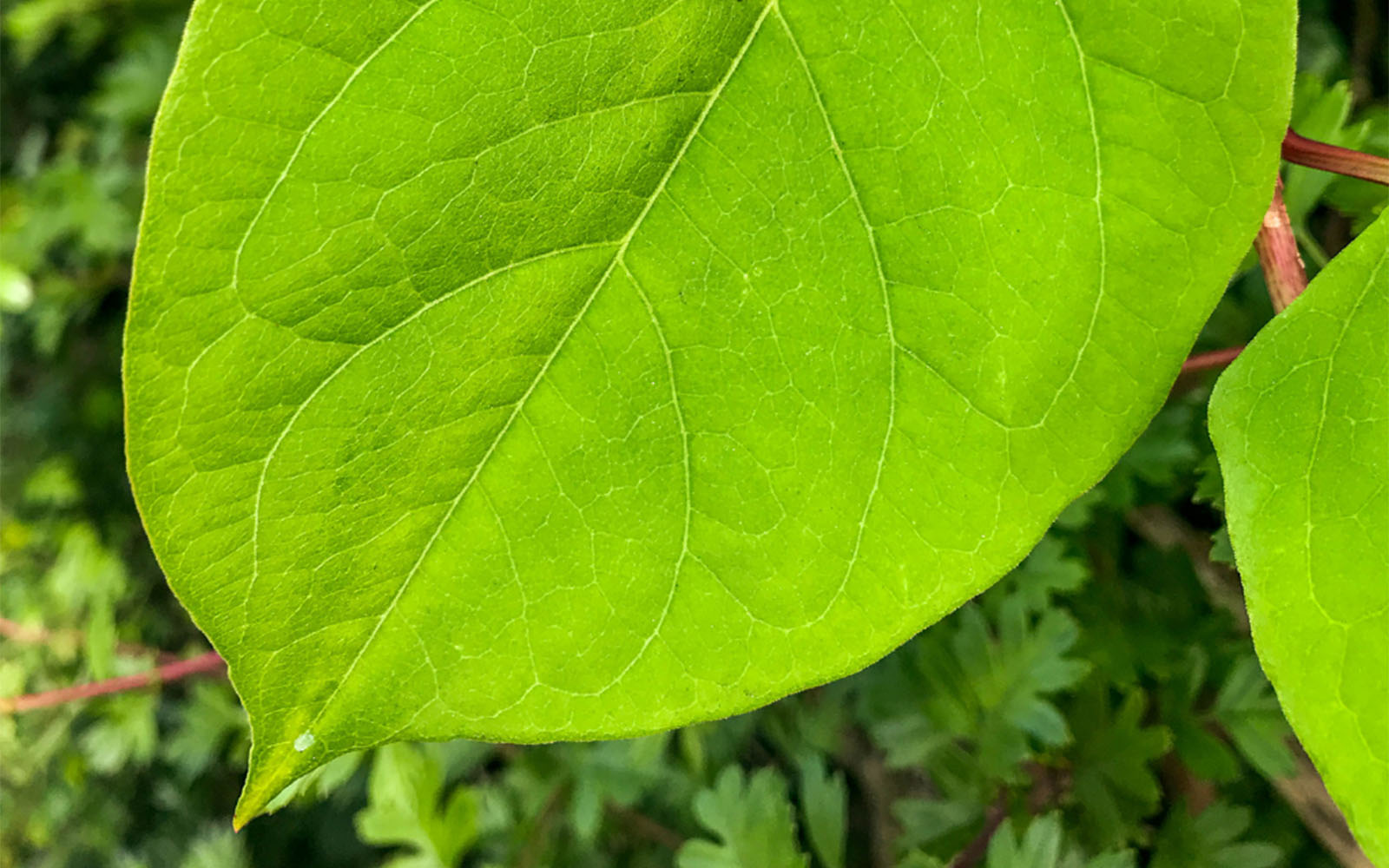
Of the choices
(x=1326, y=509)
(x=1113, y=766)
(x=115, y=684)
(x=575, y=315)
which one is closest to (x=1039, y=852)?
(x=1113, y=766)

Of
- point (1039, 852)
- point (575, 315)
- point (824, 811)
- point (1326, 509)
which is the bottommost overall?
point (824, 811)

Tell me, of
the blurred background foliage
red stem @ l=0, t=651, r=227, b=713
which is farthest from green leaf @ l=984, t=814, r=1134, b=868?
red stem @ l=0, t=651, r=227, b=713

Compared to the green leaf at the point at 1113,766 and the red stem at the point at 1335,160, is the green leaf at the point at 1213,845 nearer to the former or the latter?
the green leaf at the point at 1113,766

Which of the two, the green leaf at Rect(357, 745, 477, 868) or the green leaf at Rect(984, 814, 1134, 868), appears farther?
the green leaf at Rect(357, 745, 477, 868)

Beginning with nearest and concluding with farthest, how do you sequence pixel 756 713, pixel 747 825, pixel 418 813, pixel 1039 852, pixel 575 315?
1. pixel 575 315
2. pixel 1039 852
3. pixel 747 825
4. pixel 418 813
5. pixel 756 713

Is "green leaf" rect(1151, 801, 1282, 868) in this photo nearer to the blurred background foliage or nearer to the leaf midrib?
the blurred background foliage

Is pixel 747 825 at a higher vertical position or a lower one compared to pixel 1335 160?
lower

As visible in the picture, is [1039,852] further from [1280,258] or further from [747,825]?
[1280,258]

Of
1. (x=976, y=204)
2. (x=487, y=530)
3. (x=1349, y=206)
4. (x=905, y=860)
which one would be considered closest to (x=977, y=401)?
(x=976, y=204)
